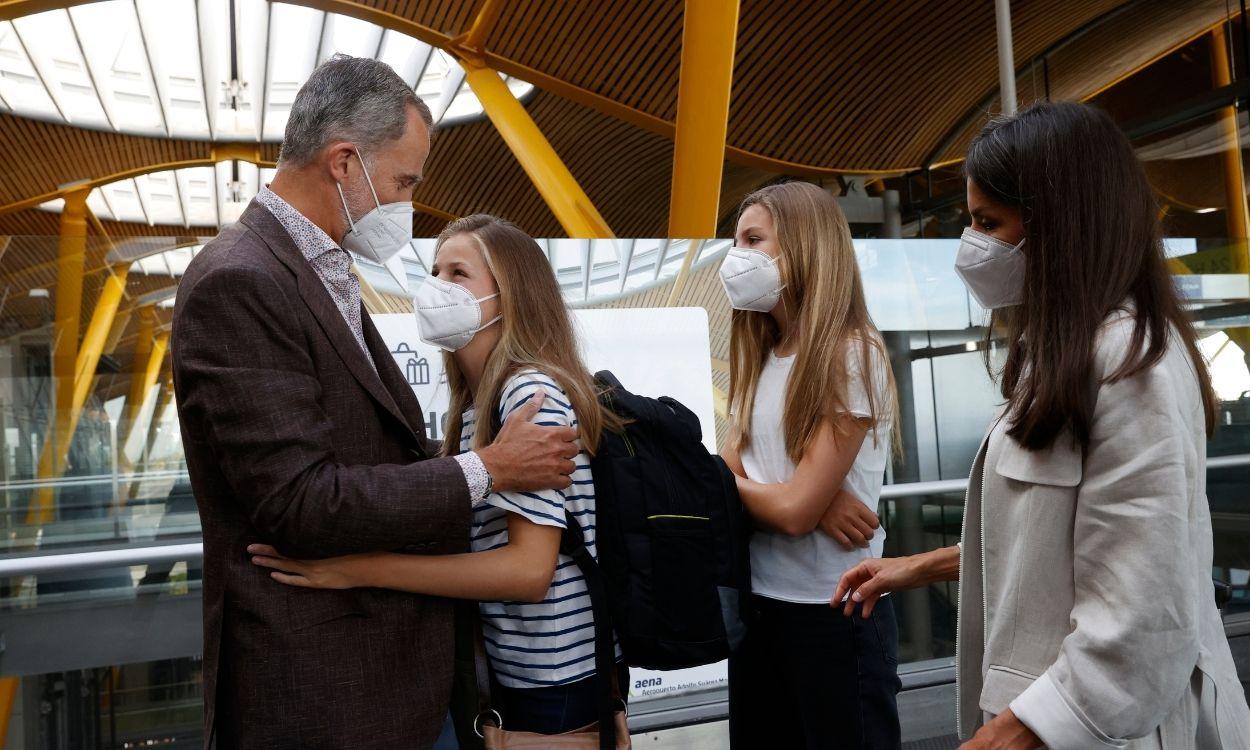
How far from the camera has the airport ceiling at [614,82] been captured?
1423 cm

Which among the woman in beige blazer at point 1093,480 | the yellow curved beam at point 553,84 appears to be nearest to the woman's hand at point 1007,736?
the woman in beige blazer at point 1093,480

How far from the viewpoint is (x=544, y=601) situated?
172 cm

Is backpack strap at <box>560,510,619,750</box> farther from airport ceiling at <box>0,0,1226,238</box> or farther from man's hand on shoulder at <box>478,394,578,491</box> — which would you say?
airport ceiling at <box>0,0,1226,238</box>

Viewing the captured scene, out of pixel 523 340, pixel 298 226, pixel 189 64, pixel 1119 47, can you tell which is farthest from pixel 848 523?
pixel 189 64

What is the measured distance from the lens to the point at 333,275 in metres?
1.82

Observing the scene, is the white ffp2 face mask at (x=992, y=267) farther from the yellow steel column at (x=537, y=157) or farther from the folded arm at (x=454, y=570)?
the yellow steel column at (x=537, y=157)

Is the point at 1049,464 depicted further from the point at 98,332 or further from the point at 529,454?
the point at 98,332

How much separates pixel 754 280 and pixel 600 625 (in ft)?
3.30

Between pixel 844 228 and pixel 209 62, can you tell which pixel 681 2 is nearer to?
pixel 209 62

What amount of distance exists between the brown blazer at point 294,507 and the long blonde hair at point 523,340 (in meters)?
0.24

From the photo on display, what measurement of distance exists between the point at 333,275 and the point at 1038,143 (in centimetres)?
127

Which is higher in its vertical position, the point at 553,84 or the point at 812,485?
the point at 553,84

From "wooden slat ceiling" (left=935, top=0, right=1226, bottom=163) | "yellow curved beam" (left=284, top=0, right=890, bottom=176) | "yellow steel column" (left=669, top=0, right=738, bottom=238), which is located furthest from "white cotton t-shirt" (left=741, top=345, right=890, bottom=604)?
"yellow curved beam" (left=284, top=0, right=890, bottom=176)

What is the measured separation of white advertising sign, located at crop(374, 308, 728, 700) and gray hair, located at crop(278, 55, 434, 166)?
106 inches
